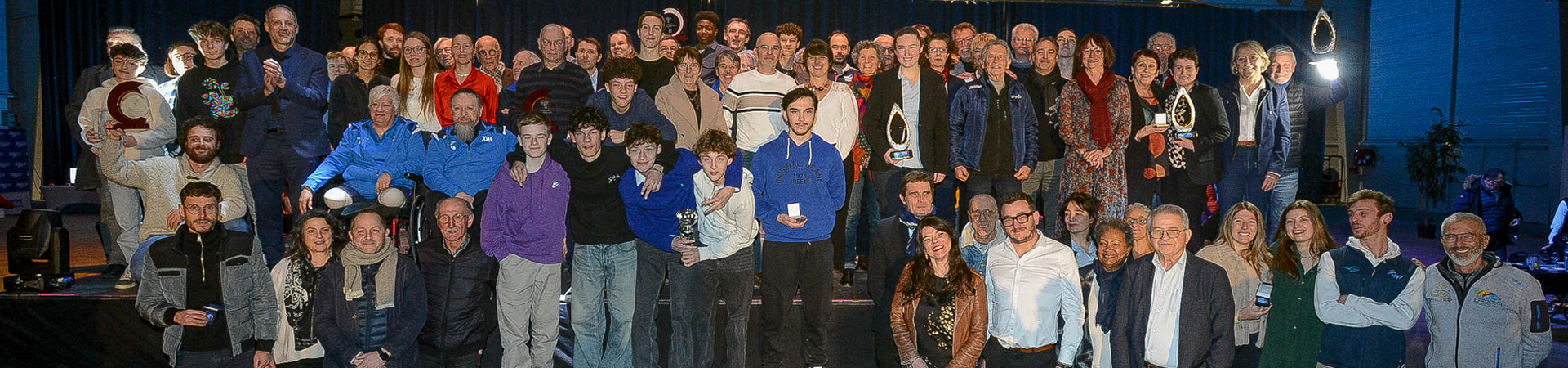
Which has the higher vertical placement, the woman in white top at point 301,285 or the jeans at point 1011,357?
the woman in white top at point 301,285

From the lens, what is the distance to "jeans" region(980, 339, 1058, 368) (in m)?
3.79

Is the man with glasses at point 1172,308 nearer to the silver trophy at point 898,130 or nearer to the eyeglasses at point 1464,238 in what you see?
the eyeglasses at point 1464,238

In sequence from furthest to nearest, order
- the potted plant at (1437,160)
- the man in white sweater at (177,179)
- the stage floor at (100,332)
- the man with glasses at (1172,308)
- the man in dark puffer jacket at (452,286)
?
the potted plant at (1437,160) < the stage floor at (100,332) < the man in white sweater at (177,179) < the man in dark puffer jacket at (452,286) < the man with glasses at (1172,308)

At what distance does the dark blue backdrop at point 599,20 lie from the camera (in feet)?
35.7

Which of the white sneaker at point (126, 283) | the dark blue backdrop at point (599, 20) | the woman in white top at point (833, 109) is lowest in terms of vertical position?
the white sneaker at point (126, 283)

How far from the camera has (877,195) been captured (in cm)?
502

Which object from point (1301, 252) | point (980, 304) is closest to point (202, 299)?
point (980, 304)

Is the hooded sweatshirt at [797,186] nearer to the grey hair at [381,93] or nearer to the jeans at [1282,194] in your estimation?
the grey hair at [381,93]

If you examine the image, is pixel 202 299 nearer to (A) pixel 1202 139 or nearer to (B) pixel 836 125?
(B) pixel 836 125

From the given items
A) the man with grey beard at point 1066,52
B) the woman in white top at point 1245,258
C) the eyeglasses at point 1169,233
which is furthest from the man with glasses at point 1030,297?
the man with grey beard at point 1066,52

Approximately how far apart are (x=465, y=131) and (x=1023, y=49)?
9.75 feet

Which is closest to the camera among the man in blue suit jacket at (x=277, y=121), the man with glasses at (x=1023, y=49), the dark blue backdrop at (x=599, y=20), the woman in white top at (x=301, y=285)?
the woman in white top at (x=301, y=285)

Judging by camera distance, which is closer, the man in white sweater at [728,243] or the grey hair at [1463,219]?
the grey hair at [1463,219]

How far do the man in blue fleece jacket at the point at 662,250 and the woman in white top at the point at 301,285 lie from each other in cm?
117
